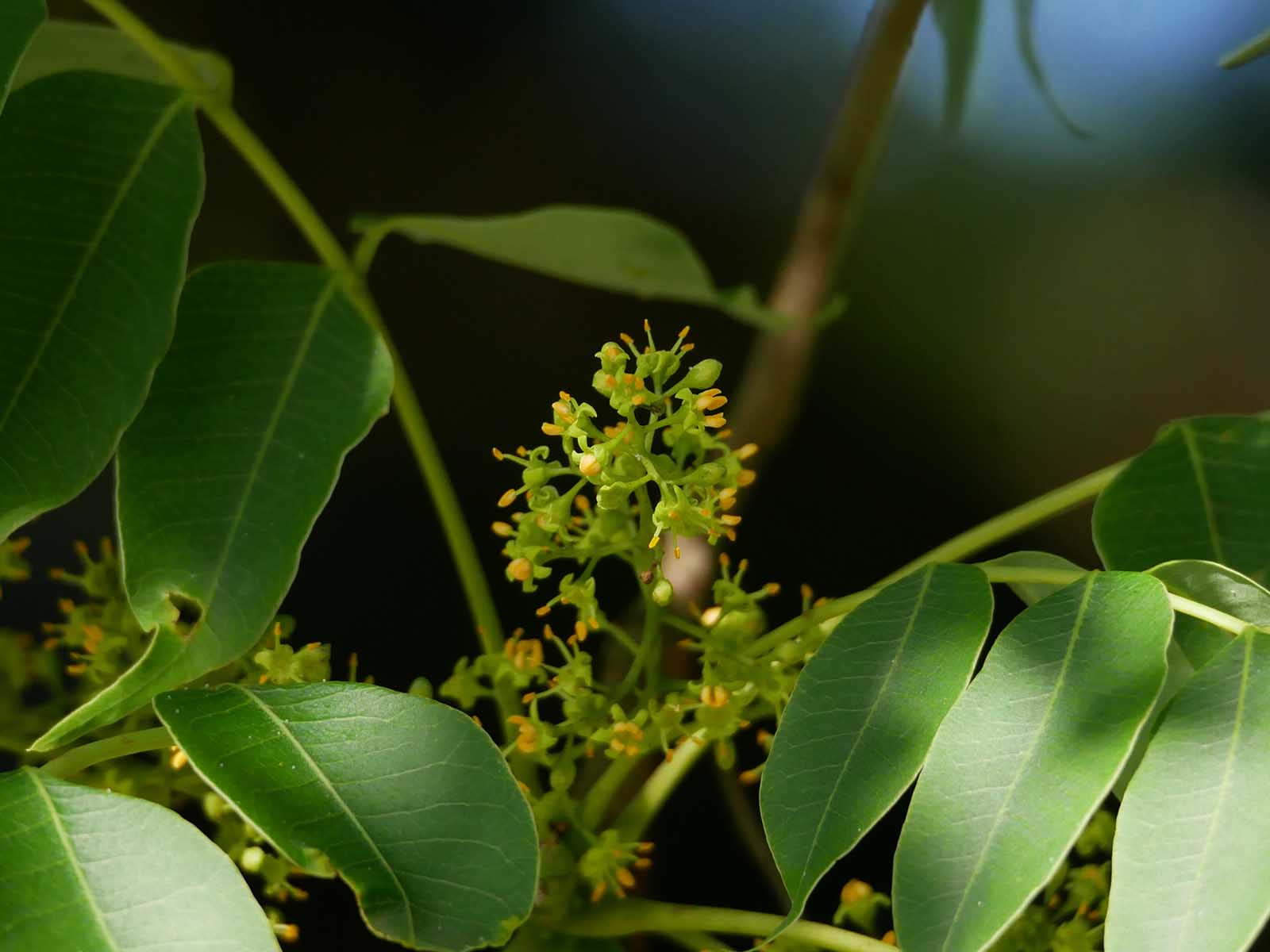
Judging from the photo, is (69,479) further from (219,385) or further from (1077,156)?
(1077,156)

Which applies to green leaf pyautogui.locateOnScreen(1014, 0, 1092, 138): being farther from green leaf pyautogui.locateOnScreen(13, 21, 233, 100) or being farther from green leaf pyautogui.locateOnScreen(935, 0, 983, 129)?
green leaf pyautogui.locateOnScreen(13, 21, 233, 100)

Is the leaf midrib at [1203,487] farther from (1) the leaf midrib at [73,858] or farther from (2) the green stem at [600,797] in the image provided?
(1) the leaf midrib at [73,858]

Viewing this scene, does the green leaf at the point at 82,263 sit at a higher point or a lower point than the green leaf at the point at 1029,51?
lower

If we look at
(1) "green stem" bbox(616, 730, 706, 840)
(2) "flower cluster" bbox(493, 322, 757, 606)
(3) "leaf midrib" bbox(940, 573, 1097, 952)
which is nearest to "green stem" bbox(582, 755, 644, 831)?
(1) "green stem" bbox(616, 730, 706, 840)

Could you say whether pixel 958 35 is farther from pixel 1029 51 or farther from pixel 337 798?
pixel 337 798

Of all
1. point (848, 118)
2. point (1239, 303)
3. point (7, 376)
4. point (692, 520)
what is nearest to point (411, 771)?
point (692, 520)

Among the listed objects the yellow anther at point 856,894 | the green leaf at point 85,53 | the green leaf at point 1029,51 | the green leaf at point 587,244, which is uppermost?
the green leaf at point 1029,51

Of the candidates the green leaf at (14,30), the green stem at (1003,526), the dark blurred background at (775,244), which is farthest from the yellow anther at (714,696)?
the dark blurred background at (775,244)
